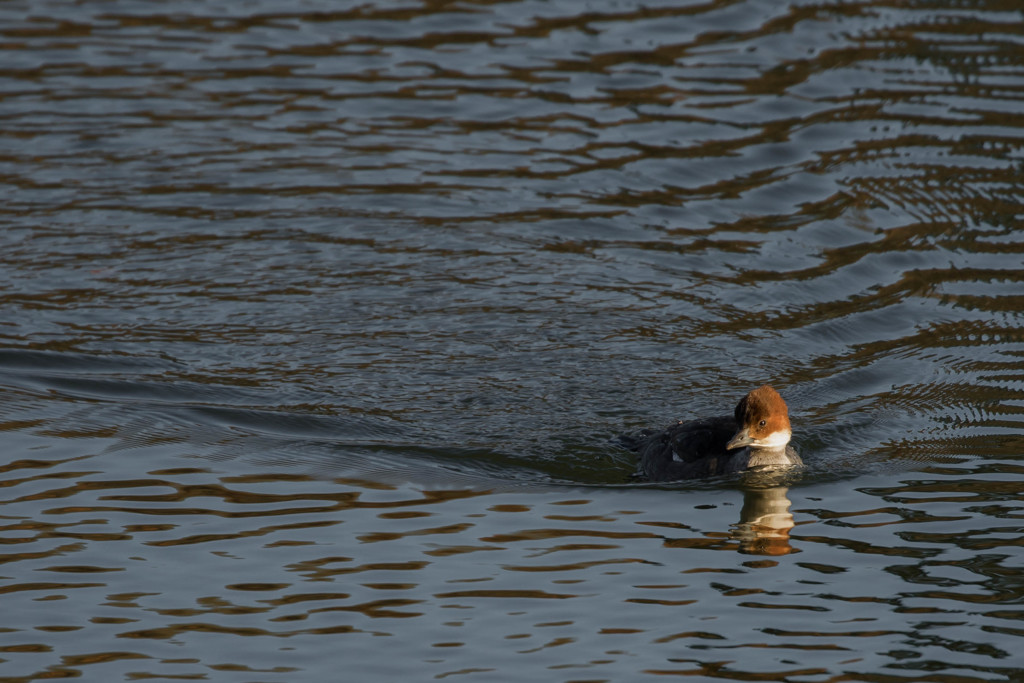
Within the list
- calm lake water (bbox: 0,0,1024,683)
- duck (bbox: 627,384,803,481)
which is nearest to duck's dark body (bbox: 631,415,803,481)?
duck (bbox: 627,384,803,481)

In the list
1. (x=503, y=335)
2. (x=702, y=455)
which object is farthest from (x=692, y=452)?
(x=503, y=335)

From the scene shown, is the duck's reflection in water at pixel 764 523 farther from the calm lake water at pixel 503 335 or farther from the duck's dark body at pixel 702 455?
the duck's dark body at pixel 702 455

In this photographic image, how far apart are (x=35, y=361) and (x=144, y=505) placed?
288 cm

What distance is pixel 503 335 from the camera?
12.5 meters

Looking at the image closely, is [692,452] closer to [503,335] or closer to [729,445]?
[729,445]

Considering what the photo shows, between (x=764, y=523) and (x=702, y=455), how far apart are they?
0.84 m

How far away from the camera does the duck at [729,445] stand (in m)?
9.88

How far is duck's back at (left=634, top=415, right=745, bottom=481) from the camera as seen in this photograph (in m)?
10.0

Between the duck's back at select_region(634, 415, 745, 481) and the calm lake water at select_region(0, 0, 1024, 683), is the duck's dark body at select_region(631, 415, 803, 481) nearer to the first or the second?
the duck's back at select_region(634, 415, 745, 481)

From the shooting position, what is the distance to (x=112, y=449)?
10.2m

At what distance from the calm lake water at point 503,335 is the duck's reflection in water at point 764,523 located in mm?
38

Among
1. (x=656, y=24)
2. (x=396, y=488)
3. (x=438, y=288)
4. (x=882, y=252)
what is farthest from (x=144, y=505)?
(x=656, y=24)

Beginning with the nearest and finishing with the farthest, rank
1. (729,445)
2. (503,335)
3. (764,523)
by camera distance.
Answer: (764,523)
(729,445)
(503,335)

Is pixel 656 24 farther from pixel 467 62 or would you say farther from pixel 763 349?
pixel 763 349
